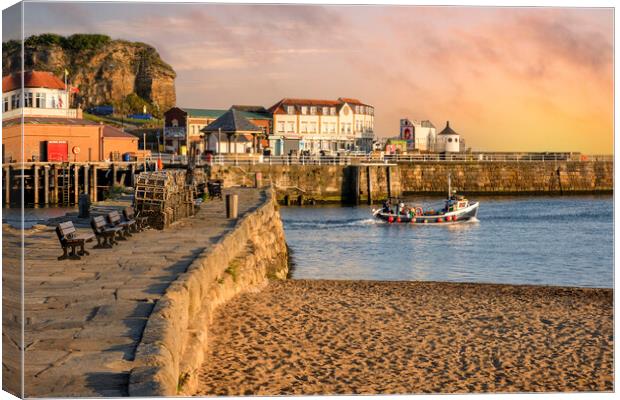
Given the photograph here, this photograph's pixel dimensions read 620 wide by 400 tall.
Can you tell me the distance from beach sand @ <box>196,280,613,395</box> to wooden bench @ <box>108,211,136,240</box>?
3404 millimetres

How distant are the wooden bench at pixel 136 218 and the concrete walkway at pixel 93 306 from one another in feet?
2.19

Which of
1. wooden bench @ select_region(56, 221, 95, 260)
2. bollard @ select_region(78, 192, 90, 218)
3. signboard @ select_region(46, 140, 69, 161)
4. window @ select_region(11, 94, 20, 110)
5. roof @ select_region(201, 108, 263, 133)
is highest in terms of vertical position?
roof @ select_region(201, 108, 263, 133)

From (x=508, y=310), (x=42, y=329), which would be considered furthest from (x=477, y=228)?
(x=42, y=329)

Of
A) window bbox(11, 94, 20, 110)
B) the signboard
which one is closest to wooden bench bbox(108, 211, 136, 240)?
window bbox(11, 94, 20, 110)

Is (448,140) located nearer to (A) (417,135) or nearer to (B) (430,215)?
(A) (417,135)

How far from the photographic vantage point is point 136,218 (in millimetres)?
21109

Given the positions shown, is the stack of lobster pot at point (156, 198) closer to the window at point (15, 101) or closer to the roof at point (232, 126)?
the window at point (15, 101)

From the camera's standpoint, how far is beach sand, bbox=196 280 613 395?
11008mm

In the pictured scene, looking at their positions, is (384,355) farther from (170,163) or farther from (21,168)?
(170,163)

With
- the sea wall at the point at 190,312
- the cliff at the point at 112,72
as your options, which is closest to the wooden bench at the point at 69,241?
the sea wall at the point at 190,312

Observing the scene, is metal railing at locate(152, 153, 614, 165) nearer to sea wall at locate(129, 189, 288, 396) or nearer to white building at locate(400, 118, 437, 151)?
white building at locate(400, 118, 437, 151)

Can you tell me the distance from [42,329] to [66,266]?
4.88 metres

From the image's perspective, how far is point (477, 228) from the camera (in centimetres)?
4538

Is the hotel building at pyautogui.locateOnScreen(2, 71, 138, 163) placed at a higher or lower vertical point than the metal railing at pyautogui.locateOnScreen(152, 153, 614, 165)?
higher
